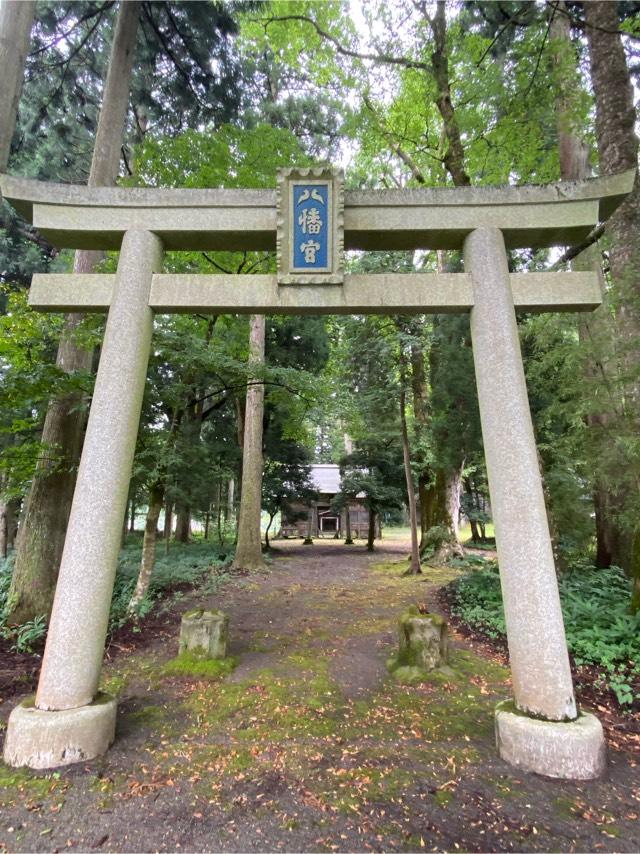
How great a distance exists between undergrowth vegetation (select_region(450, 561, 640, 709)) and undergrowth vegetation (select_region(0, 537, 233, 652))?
512 cm

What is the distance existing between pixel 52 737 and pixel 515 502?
3.74 metres

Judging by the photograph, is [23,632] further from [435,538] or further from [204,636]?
[435,538]

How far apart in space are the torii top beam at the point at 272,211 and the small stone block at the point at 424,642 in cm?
404

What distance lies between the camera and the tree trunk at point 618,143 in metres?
5.11

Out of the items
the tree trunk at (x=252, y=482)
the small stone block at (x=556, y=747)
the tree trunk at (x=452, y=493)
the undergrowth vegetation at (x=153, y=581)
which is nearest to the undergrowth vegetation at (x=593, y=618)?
the small stone block at (x=556, y=747)

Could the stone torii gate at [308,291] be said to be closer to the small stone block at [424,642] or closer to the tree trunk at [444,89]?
the small stone block at [424,642]

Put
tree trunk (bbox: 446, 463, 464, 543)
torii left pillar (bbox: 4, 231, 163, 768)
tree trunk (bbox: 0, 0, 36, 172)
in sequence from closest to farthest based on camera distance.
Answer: torii left pillar (bbox: 4, 231, 163, 768), tree trunk (bbox: 0, 0, 36, 172), tree trunk (bbox: 446, 463, 464, 543)

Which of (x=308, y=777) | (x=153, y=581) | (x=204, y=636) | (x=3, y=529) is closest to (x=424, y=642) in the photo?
(x=308, y=777)

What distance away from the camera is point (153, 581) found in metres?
8.74

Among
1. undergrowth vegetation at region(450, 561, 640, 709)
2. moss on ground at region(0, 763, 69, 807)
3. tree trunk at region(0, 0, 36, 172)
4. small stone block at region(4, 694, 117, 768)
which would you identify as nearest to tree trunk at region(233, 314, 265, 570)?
undergrowth vegetation at region(450, 561, 640, 709)

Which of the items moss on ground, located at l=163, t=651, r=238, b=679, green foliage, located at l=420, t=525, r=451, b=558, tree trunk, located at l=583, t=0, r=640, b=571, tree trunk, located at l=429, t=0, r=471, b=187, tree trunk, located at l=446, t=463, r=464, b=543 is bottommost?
moss on ground, located at l=163, t=651, r=238, b=679

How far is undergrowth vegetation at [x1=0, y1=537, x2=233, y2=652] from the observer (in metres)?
6.03

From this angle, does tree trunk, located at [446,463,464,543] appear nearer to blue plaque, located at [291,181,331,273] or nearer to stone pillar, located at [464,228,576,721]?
stone pillar, located at [464,228,576,721]

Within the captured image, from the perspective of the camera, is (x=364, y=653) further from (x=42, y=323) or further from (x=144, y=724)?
(x=42, y=323)
